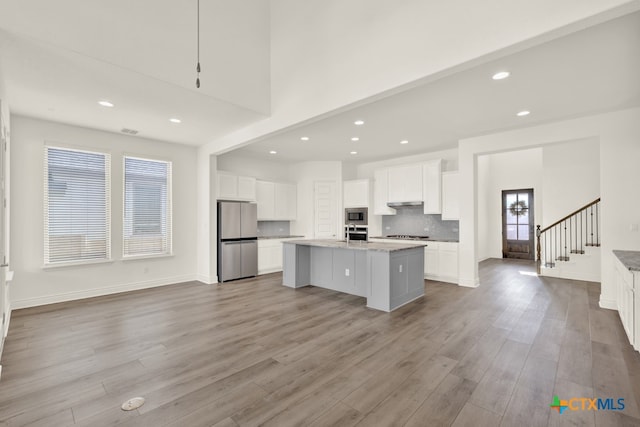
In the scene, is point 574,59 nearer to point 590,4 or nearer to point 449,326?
point 590,4

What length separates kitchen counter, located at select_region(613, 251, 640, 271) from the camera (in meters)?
2.86

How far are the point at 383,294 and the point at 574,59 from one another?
3411 millimetres

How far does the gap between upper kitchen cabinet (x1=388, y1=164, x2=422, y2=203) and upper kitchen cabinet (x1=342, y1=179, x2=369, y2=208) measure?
64cm

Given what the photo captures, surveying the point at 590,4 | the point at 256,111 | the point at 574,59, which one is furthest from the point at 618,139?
the point at 256,111

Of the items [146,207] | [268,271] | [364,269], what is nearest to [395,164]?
[364,269]

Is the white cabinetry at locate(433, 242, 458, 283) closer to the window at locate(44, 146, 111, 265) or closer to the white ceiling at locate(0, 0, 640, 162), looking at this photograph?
the white ceiling at locate(0, 0, 640, 162)

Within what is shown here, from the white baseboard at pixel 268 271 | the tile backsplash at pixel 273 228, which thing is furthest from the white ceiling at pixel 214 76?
the white baseboard at pixel 268 271

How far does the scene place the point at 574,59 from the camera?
9.45 feet

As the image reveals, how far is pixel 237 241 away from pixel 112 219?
2321 millimetres

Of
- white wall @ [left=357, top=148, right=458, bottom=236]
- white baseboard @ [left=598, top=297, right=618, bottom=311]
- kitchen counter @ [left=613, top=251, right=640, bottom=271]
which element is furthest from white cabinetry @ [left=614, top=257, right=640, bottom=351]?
white wall @ [left=357, top=148, right=458, bottom=236]

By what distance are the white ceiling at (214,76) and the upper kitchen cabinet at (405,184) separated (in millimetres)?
1595

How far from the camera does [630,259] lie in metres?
3.35

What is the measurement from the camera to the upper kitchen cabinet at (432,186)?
6.47m

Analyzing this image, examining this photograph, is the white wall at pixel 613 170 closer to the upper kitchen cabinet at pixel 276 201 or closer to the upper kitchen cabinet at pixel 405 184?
the upper kitchen cabinet at pixel 405 184
